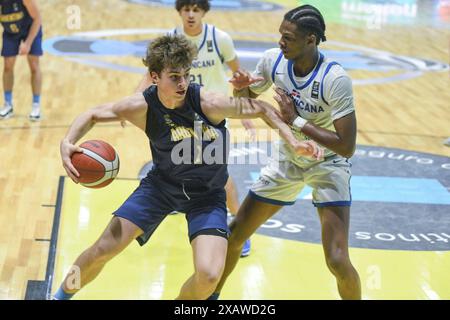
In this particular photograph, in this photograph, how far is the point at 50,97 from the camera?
471 inches

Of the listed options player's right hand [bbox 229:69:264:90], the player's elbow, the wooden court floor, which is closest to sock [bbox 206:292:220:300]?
the wooden court floor

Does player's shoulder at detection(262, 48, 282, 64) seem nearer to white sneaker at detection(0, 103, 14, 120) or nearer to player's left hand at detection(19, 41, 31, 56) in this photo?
player's left hand at detection(19, 41, 31, 56)

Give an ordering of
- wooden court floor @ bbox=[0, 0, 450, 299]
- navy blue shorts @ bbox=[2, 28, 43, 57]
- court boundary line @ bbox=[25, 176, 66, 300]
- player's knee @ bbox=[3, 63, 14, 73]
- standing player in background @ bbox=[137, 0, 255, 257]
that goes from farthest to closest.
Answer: player's knee @ bbox=[3, 63, 14, 73]
navy blue shorts @ bbox=[2, 28, 43, 57]
standing player in background @ bbox=[137, 0, 255, 257]
wooden court floor @ bbox=[0, 0, 450, 299]
court boundary line @ bbox=[25, 176, 66, 300]

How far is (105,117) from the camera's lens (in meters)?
5.44

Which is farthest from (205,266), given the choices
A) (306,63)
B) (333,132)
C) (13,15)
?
(13,15)

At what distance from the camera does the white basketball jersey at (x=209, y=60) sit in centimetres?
749

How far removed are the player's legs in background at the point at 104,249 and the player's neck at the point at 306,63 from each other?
58.4 inches

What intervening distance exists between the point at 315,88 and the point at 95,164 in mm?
1510

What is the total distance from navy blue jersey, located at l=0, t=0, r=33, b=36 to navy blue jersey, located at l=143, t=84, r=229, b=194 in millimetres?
5571

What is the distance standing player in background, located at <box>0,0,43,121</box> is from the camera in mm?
10359

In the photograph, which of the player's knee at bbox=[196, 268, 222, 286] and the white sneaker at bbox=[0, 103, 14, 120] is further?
the white sneaker at bbox=[0, 103, 14, 120]

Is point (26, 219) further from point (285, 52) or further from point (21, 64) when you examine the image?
point (21, 64)

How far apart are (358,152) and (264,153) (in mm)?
1236

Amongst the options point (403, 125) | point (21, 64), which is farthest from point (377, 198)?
point (21, 64)
